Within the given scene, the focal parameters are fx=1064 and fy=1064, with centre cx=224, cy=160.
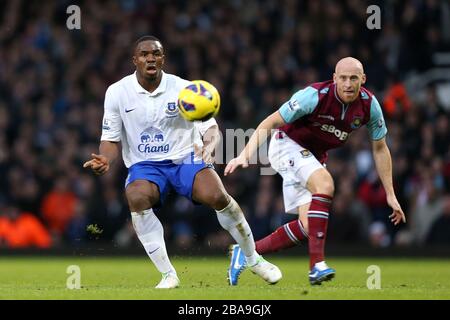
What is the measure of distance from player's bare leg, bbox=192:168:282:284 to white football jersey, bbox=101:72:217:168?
0.38m

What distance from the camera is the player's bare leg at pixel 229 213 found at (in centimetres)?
926

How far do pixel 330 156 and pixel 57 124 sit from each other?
4.95 meters

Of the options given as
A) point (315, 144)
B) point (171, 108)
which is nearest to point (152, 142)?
point (171, 108)

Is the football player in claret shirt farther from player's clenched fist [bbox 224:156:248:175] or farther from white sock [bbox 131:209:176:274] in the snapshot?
white sock [bbox 131:209:176:274]

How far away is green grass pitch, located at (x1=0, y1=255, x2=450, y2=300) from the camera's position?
838 centimetres

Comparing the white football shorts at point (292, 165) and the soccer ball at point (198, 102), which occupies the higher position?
the soccer ball at point (198, 102)

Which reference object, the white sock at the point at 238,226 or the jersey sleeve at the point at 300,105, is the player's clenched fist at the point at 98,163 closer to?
the white sock at the point at 238,226

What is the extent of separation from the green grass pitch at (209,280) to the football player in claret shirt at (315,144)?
0.42 meters

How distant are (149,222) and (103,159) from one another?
0.70 metres

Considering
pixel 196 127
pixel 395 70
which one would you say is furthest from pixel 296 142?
pixel 395 70

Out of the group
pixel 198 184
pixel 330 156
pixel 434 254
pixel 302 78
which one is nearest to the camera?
pixel 198 184

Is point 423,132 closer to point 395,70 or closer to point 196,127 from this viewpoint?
point 395,70

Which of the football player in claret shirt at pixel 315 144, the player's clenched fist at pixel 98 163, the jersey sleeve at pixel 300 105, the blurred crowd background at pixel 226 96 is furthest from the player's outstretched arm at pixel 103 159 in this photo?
the blurred crowd background at pixel 226 96

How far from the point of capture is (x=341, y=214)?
16094 mm
